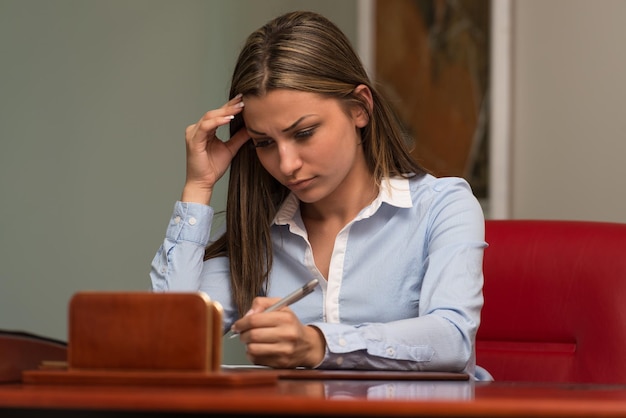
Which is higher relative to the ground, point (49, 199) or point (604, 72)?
point (604, 72)

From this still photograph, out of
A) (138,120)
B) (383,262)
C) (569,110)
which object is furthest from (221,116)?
(569,110)

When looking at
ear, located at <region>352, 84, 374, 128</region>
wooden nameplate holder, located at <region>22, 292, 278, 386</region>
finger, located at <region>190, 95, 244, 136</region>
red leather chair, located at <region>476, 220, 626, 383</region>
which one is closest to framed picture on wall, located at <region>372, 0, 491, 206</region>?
red leather chair, located at <region>476, 220, 626, 383</region>

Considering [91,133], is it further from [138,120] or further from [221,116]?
[221,116]

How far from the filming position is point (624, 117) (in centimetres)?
324

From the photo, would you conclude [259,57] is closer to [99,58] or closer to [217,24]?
[99,58]

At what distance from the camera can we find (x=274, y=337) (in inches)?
50.8

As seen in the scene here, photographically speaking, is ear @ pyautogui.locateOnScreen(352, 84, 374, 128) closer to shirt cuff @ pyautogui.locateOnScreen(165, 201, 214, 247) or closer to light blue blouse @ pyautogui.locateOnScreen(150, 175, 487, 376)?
light blue blouse @ pyautogui.locateOnScreen(150, 175, 487, 376)

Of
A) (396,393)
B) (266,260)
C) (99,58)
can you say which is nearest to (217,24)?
(99,58)

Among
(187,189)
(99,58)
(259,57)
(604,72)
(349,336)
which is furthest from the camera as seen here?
(604,72)

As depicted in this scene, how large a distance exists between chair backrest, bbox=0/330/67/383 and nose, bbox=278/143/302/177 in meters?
0.60

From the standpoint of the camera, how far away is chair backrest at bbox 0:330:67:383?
3.63ft

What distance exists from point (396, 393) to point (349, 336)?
0.56 metres

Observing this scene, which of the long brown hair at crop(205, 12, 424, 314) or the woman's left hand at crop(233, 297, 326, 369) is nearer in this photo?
the woman's left hand at crop(233, 297, 326, 369)

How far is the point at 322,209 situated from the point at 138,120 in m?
0.98
